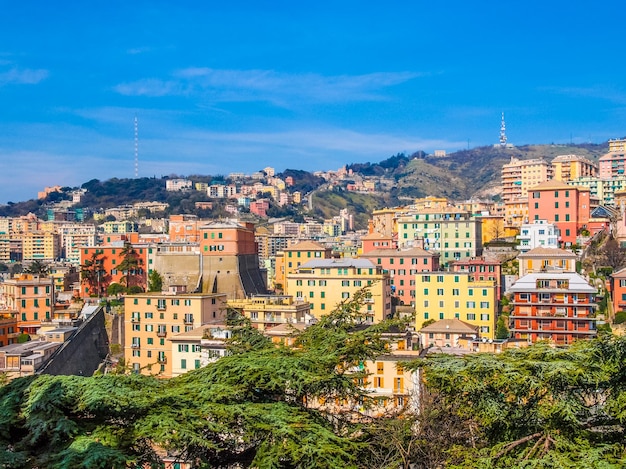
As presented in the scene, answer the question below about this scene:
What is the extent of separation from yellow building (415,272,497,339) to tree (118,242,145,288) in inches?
1406

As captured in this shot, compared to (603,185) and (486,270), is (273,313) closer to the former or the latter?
(486,270)

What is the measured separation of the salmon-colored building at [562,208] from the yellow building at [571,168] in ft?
155

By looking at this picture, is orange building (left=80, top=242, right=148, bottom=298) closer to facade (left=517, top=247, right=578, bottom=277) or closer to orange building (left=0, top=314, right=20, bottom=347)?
orange building (left=0, top=314, right=20, bottom=347)

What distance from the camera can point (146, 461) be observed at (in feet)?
39.5

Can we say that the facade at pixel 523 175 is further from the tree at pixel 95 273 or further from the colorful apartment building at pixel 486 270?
the tree at pixel 95 273

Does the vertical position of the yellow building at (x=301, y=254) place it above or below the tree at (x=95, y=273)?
above

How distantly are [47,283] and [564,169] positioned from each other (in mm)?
85014

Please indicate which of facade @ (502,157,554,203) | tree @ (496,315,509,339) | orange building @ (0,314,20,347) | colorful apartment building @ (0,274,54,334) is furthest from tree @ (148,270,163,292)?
facade @ (502,157,554,203)

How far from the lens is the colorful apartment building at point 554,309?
3928 cm

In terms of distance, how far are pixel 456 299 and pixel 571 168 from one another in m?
73.3

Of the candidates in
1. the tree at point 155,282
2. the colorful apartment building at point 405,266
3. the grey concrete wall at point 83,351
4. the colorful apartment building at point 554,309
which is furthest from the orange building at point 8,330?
the colorful apartment building at point 554,309

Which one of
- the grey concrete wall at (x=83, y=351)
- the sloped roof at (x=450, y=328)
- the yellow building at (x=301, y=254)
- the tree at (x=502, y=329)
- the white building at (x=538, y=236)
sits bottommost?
the grey concrete wall at (x=83, y=351)

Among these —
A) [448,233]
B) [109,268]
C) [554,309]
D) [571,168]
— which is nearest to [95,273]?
[109,268]

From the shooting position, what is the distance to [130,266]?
71688mm
